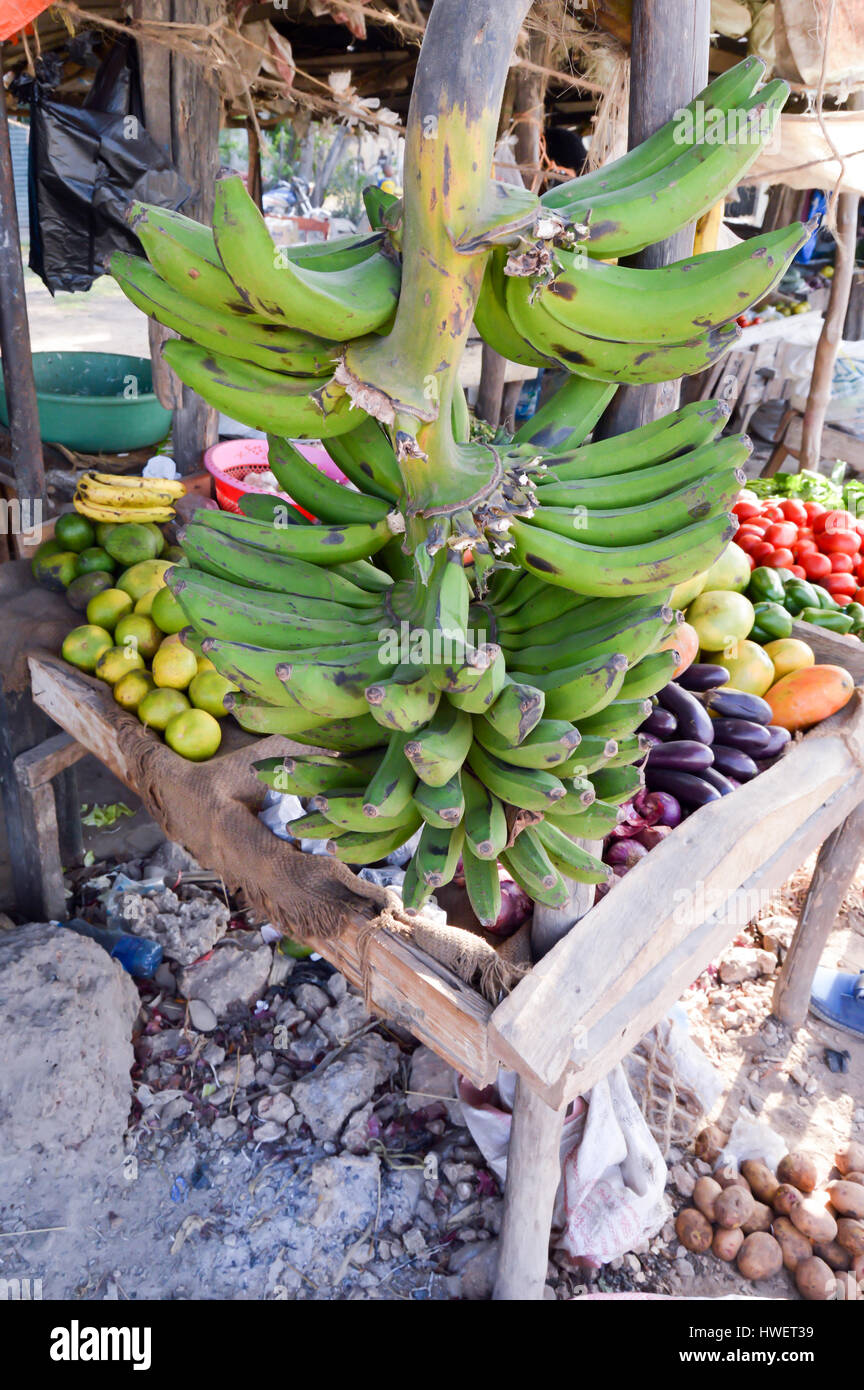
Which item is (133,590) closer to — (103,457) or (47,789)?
(47,789)

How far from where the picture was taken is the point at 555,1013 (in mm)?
1672

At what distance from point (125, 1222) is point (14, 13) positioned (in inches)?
122

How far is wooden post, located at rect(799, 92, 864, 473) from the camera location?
539 cm

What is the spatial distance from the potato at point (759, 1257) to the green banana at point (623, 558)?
96.4 inches

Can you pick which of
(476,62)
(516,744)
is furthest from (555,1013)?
(476,62)

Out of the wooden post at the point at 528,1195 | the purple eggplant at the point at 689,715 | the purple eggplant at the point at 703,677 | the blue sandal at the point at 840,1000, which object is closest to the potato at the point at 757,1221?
the wooden post at the point at 528,1195

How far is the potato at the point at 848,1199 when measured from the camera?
9.16 feet

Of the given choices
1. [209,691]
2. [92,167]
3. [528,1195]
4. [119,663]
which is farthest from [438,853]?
[92,167]

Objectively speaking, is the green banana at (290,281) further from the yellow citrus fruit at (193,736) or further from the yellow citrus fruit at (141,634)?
the yellow citrus fruit at (141,634)

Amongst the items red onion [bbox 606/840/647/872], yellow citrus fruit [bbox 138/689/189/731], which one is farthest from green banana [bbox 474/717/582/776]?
yellow citrus fruit [bbox 138/689/189/731]

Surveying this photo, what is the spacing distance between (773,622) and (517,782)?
1866 millimetres

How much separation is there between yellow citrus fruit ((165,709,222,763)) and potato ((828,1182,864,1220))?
2.47 meters

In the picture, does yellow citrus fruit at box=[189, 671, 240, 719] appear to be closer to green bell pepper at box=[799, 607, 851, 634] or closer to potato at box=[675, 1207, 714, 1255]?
green bell pepper at box=[799, 607, 851, 634]
